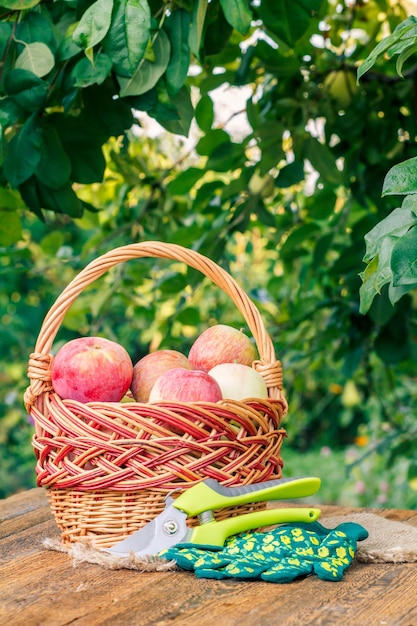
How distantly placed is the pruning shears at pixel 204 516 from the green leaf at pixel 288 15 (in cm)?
66

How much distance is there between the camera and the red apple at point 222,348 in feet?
3.68

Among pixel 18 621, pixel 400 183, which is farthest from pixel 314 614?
pixel 400 183

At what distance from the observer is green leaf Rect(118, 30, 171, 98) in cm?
110

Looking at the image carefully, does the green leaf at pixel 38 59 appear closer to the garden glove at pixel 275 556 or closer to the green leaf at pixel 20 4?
the green leaf at pixel 20 4

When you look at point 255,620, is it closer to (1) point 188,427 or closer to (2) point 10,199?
(1) point 188,427

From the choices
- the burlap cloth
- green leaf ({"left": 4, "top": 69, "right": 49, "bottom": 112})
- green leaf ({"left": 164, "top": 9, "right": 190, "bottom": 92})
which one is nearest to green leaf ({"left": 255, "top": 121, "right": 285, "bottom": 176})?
green leaf ({"left": 164, "top": 9, "right": 190, "bottom": 92})

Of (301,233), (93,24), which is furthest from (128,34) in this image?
(301,233)

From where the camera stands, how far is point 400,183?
30.1 inches

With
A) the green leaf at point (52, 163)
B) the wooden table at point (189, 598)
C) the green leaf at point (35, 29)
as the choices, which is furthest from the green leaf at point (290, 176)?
the wooden table at point (189, 598)

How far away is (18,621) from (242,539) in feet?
0.92

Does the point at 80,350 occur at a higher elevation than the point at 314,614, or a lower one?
higher

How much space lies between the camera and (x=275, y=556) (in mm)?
921

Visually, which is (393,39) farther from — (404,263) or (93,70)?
(93,70)

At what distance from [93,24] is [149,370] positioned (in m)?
0.44
